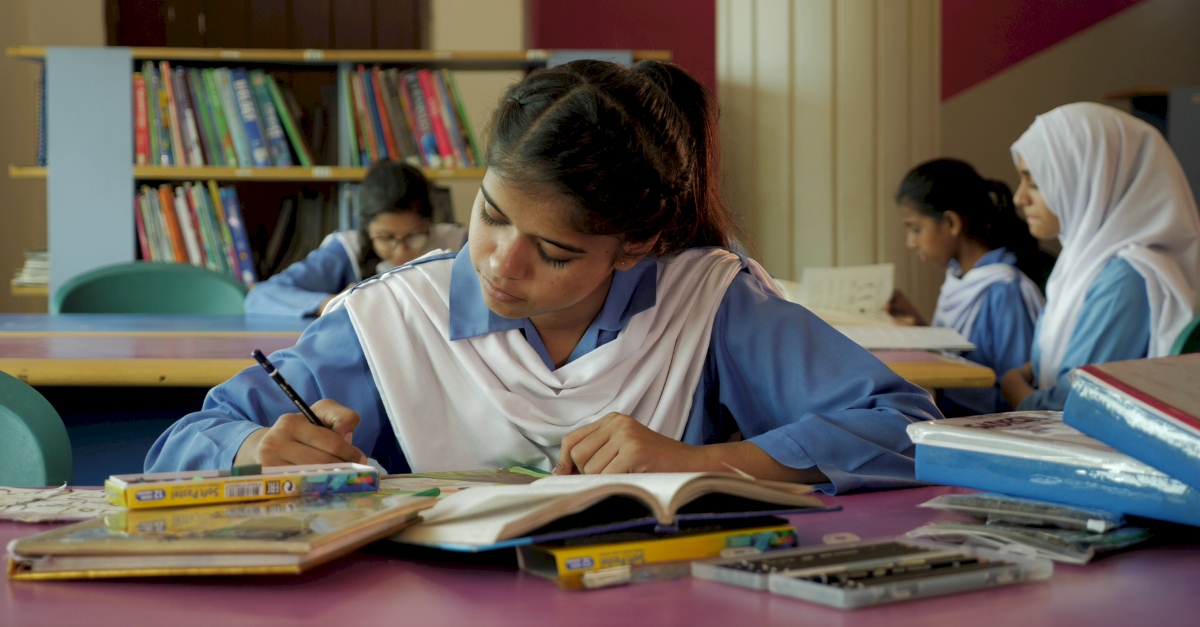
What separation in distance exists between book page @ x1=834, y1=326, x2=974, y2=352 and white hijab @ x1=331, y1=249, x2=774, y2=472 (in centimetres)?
84

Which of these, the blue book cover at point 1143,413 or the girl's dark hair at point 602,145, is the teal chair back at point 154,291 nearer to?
the girl's dark hair at point 602,145

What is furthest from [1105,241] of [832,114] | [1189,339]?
[832,114]

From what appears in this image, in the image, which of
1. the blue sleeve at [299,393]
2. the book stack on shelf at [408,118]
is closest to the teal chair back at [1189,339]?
the blue sleeve at [299,393]

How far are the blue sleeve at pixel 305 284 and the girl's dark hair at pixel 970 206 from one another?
1.78 m

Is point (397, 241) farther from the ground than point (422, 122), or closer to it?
closer to it

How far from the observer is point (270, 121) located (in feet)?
12.8

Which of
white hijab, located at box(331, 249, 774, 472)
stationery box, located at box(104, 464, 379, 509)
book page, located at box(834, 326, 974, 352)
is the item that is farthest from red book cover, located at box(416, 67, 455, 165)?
stationery box, located at box(104, 464, 379, 509)

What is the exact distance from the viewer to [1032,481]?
31.0 inches

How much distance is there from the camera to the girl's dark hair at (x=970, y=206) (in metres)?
3.26

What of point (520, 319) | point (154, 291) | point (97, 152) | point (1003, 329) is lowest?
point (1003, 329)

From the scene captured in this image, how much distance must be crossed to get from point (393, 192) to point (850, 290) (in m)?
1.35

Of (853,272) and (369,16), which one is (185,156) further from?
(853,272)

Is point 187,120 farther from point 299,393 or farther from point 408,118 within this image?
point 299,393

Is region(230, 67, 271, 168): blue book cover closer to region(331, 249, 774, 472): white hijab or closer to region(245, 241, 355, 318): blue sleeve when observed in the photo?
region(245, 241, 355, 318): blue sleeve
